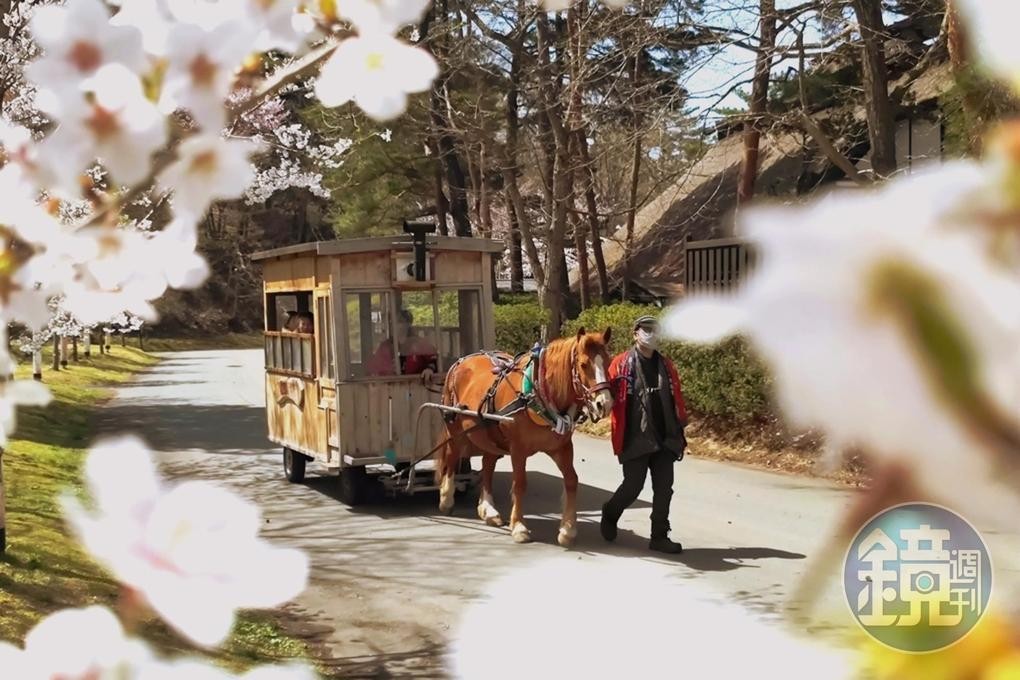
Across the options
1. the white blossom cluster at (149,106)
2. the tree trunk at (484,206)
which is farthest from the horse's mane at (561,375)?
the tree trunk at (484,206)

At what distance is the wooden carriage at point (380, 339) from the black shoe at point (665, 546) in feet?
7.23

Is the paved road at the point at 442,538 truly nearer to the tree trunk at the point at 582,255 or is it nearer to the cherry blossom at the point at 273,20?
the cherry blossom at the point at 273,20

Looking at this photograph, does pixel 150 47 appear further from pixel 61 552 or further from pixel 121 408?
pixel 121 408

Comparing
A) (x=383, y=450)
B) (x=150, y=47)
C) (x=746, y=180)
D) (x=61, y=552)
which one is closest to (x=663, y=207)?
(x=746, y=180)

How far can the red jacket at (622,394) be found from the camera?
6.77 meters

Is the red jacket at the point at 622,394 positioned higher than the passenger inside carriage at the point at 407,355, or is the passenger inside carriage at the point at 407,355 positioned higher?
the passenger inside carriage at the point at 407,355

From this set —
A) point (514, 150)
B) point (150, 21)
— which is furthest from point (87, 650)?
point (514, 150)

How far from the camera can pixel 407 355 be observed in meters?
8.82

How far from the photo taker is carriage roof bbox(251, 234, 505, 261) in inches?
328

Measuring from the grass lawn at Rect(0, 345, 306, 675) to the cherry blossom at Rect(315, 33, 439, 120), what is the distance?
688 millimetres

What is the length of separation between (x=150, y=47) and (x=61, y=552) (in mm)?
6523

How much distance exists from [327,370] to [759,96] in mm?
6522

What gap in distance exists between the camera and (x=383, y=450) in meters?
8.49

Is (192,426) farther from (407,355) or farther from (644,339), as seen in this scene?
(644,339)
